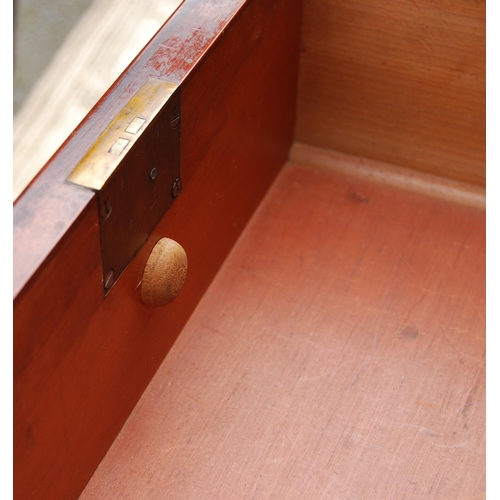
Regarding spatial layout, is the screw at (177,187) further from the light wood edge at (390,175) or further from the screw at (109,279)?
the light wood edge at (390,175)

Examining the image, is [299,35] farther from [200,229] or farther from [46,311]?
[46,311]

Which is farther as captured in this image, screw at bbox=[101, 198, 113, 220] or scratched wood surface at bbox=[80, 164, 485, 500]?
scratched wood surface at bbox=[80, 164, 485, 500]

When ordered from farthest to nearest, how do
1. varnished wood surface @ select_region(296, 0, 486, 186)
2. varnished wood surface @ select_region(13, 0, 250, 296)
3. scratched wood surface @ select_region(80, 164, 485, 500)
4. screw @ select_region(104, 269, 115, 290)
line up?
1. varnished wood surface @ select_region(296, 0, 486, 186)
2. scratched wood surface @ select_region(80, 164, 485, 500)
3. screw @ select_region(104, 269, 115, 290)
4. varnished wood surface @ select_region(13, 0, 250, 296)

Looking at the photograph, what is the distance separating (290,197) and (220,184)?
9.0 inches

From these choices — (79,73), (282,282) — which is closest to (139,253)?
(79,73)

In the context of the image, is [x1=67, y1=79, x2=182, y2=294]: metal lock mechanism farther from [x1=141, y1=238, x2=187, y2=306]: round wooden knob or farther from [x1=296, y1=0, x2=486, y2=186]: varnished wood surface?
[x1=296, y1=0, x2=486, y2=186]: varnished wood surface

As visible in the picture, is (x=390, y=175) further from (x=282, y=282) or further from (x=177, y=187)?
(x=177, y=187)

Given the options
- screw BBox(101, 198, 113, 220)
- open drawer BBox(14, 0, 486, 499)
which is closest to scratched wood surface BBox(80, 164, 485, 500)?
open drawer BBox(14, 0, 486, 499)

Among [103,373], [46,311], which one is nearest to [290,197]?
[103,373]

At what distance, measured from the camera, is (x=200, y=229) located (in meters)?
0.84

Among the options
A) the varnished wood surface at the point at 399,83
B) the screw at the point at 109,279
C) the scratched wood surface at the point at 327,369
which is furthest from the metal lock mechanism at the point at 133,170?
the varnished wood surface at the point at 399,83

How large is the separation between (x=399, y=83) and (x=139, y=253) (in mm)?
498

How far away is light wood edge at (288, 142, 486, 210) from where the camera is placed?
1069 mm

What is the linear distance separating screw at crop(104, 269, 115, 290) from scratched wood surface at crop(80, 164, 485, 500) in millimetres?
215
